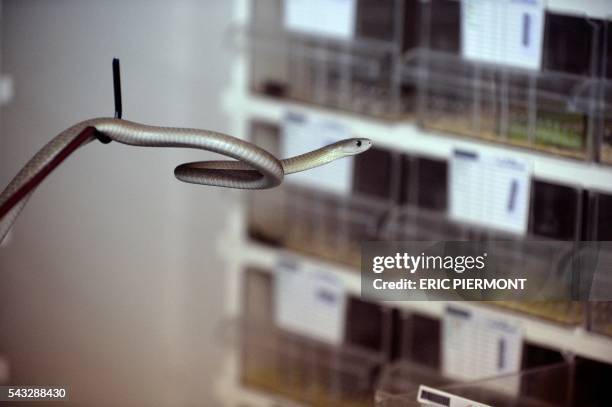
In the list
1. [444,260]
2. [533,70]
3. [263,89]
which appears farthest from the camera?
A: [263,89]

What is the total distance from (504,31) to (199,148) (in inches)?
32.6

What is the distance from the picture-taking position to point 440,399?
3.74ft

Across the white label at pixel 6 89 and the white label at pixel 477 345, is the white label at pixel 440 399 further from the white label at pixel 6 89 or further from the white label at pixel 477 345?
the white label at pixel 6 89

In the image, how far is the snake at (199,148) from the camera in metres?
0.90

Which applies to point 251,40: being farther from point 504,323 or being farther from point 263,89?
point 504,323

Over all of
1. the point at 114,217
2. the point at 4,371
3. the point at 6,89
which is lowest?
the point at 4,371

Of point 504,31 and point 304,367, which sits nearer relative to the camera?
point 504,31

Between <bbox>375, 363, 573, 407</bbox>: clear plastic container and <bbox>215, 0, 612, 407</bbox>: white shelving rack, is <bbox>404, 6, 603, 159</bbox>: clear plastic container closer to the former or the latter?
<bbox>215, 0, 612, 407</bbox>: white shelving rack

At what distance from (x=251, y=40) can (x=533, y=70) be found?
611mm

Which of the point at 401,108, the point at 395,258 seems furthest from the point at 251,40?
the point at 395,258

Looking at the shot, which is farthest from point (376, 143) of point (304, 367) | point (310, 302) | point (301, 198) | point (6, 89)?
point (6, 89)

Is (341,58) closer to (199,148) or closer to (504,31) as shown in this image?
(504,31)

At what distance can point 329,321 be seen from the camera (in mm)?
1928

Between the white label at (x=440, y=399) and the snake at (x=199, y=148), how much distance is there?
0.33 metres
